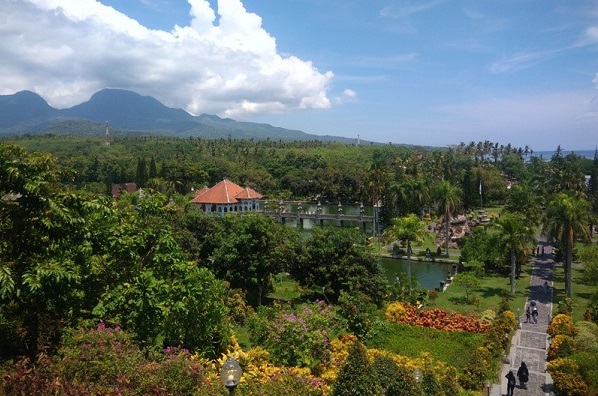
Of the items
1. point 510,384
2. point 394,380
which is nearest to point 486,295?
point 510,384

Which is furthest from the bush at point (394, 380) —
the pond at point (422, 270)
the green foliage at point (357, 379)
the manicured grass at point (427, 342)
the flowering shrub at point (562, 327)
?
the pond at point (422, 270)

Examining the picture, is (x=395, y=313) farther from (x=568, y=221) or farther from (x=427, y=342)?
(x=568, y=221)

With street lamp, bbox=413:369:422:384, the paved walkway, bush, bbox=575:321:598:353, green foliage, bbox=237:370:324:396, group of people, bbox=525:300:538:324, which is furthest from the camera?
group of people, bbox=525:300:538:324

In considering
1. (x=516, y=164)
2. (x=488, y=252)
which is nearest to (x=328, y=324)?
(x=488, y=252)

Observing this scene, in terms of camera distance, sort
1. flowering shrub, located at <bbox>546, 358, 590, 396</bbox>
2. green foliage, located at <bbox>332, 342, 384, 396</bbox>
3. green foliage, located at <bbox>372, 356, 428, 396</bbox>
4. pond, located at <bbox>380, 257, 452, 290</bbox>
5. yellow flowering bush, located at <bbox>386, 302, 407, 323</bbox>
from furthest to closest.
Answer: pond, located at <bbox>380, 257, 452, 290</bbox>
yellow flowering bush, located at <bbox>386, 302, 407, 323</bbox>
flowering shrub, located at <bbox>546, 358, 590, 396</bbox>
green foliage, located at <bbox>372, 356, 428, 396</bbox>
green foliage, located at <bbox>332, 342, 384, 396</bbox>

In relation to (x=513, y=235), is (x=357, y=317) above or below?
below

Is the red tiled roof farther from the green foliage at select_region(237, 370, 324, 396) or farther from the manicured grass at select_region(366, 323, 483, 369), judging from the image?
the green foliage at select_region(237, 370, 324, 396)

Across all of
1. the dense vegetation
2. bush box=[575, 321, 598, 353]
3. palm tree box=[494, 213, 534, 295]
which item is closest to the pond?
the dense vegetation
